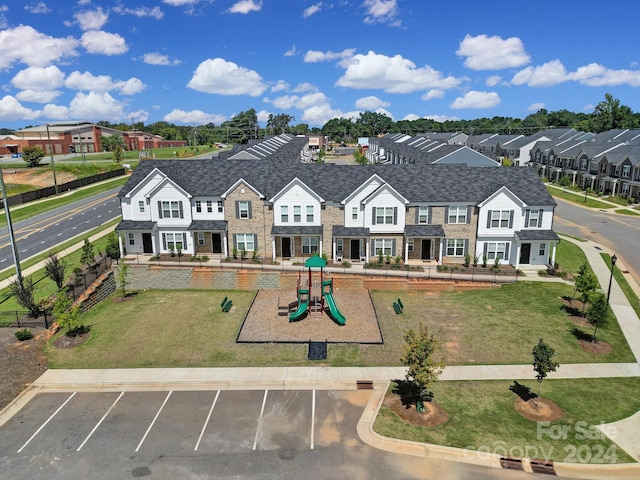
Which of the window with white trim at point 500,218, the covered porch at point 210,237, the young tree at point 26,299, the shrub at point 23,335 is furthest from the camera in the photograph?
the covered porch at point 210,237

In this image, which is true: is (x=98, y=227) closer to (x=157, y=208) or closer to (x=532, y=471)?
(x=157, y=208)

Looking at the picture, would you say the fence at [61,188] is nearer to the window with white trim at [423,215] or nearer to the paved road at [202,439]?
the paved road at [202,439]

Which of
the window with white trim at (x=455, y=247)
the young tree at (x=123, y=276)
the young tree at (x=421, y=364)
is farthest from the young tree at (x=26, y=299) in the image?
the window with white trim at (x=455, y=247)

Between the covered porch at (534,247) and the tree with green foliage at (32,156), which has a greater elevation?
the tree with green foliage at (32,156)

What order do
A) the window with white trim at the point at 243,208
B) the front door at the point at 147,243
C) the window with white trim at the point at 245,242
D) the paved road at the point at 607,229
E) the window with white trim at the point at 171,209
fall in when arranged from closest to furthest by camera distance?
the window with white trim at the point at 243,208, the window with white trim at the point at 171,209, the window with white trim at the point at 245,242, the front door at the point at 147,243, the paved road at the point at 607,229

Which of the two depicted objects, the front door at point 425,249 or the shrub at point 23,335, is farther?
the front door at point 425,249

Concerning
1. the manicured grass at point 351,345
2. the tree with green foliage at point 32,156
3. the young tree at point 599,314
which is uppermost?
the tree with green foliage at point 32,156
